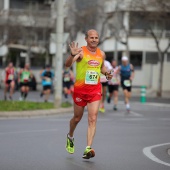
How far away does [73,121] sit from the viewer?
34.2 feet

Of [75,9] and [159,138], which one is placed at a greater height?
[75,9]

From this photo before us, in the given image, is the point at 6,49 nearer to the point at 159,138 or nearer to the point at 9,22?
the point at 9,22

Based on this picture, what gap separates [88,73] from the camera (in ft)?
33.1

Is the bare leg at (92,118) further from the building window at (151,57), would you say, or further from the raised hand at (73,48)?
the building window at (151,57)

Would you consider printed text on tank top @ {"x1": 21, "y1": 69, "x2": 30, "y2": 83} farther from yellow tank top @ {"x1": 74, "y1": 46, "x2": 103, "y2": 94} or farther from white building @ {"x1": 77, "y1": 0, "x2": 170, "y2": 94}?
yellow tank top @ {"x1": 74, "y1": 46, "x2": 103, "y2": 94}

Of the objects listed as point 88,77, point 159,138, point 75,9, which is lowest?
point 159,138

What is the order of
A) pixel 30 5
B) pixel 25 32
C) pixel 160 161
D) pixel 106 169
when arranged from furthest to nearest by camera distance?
1. pixel 30 5
2. pixel 25 32
3. pixel 160 161
4. pixel 106 169

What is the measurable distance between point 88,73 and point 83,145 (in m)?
2.07

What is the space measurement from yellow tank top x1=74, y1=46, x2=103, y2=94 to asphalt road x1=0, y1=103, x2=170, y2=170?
107 cm

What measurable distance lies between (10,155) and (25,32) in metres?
48.2

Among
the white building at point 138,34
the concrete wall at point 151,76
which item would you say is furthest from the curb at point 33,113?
the concrete wall at point 151,76

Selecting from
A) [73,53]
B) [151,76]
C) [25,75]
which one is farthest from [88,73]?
[151,76]

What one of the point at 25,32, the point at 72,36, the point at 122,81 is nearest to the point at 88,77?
the point at 122,81

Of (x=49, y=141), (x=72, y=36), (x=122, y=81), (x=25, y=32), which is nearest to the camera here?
(x=49, y=141)
